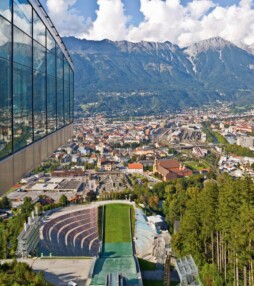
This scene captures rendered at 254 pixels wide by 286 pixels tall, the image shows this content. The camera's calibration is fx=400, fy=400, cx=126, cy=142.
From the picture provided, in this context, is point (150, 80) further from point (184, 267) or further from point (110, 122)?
point (184, 267)

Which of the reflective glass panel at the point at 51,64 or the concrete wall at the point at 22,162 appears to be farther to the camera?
the reflective glass panel at the point at 51,64

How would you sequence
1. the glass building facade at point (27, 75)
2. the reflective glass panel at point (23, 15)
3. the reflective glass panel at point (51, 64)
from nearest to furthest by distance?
the glass building facade at point (27, 75)
the reflective glass panel at point (23, 15)
the reflective glass panel at point (51, 64)

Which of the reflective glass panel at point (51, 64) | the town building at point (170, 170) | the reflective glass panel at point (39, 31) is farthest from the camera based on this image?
the town building at point (170, 170)

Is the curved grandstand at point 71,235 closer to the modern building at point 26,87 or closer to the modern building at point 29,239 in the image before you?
the modern building at point 29,239

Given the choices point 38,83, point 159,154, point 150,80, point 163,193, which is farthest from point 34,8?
point 150,80

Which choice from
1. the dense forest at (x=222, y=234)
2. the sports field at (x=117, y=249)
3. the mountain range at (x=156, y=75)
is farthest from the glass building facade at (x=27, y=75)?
the mountain range at (x=156, y=75)

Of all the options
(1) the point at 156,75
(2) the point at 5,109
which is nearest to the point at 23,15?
(2) the point at 5,109

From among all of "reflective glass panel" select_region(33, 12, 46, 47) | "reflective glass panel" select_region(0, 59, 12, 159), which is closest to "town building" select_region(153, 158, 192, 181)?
"reflective glass panel" select_region(33, 12, 46, 47)

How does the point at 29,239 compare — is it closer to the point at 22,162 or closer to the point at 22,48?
the point at 22,162
